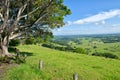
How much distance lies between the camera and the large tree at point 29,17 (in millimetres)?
31938

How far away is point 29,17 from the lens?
3622 centimetres

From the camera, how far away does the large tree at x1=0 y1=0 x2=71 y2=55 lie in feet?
105

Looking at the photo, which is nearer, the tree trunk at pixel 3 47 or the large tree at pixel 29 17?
the large tree at pixel 29 17

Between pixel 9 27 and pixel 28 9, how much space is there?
446cm

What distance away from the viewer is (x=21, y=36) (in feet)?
126

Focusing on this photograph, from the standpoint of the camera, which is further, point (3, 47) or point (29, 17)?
point (29, 17)

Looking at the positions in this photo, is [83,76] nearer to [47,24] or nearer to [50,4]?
[50,4]

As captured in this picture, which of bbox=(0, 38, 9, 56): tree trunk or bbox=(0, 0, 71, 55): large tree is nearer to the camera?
bbox=(0, 0, 71, 55): large tree

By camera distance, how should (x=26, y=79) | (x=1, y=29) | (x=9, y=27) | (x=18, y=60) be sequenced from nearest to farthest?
(x=26, y=79) < (x=18, y=60) < (x=1, y=29) < (x=9, y=27)

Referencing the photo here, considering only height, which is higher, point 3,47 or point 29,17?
point 29,17

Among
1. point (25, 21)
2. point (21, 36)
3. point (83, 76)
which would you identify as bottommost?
point (83, 76)

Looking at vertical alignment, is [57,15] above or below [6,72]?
above

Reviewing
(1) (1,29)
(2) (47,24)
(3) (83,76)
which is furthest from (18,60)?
(2) (47,24)

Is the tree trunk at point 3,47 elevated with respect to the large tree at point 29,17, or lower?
lower
